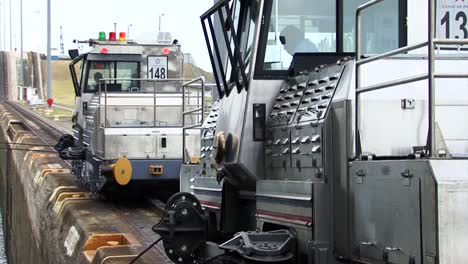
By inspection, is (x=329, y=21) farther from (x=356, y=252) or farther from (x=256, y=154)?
(x=356, y=252)

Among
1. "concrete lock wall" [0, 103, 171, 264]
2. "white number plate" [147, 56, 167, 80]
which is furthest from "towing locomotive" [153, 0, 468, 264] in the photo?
"white number plate" [147, 56, 167, 80]

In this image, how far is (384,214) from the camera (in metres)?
5.01

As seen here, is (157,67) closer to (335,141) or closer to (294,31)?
(294,31)

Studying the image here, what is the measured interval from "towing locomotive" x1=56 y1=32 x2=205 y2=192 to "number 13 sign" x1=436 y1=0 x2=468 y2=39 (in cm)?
881

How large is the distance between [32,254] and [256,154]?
553 inches

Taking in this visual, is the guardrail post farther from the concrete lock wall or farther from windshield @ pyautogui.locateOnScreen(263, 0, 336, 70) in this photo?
the concrete lock wall

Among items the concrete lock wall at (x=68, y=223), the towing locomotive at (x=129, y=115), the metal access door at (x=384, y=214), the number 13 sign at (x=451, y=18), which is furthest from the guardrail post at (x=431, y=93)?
the towing locomotive at (x=129, y=115)

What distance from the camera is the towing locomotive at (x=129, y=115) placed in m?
16.2

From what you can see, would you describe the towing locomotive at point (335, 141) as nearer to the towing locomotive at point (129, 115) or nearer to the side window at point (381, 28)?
the side window at point (381, 28)

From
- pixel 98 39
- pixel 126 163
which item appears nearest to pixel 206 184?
pixel 126 163

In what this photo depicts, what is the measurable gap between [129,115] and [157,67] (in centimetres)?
171

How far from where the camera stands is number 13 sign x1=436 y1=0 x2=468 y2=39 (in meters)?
5.80

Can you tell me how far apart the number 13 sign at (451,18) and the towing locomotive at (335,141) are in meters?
0.01

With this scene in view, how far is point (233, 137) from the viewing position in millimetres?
7137
